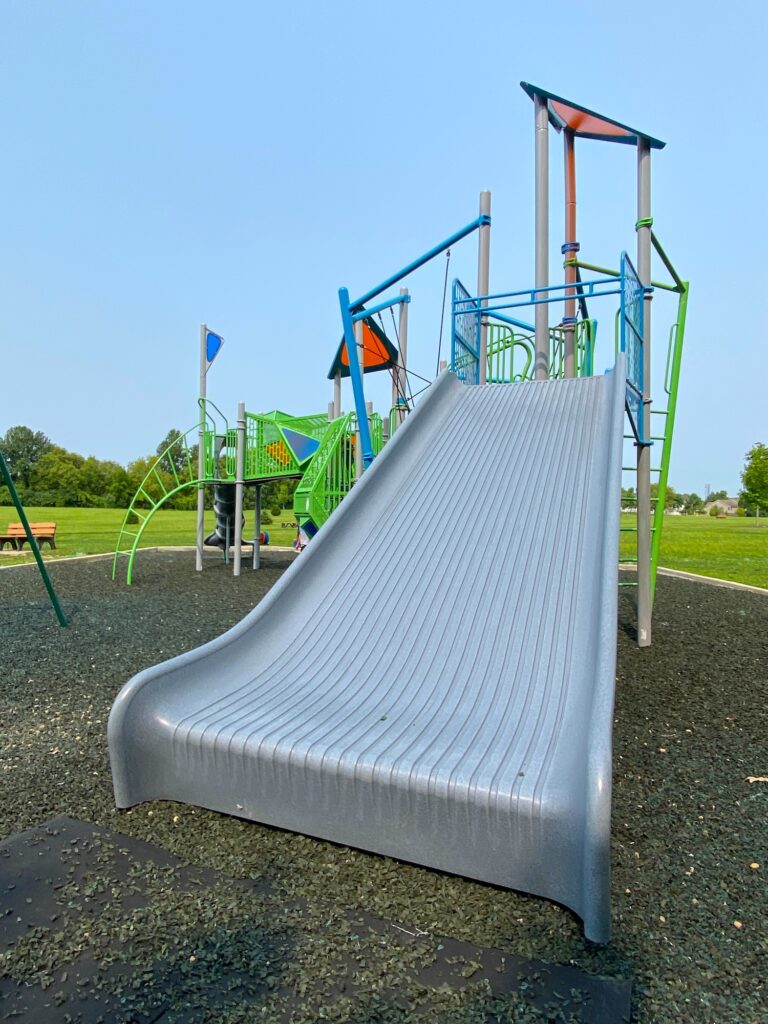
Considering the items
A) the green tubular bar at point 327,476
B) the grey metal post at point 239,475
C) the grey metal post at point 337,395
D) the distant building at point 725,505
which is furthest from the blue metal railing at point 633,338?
the distant building at point 725,505

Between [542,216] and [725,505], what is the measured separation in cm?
10131

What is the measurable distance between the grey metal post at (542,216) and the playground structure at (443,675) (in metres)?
1.31

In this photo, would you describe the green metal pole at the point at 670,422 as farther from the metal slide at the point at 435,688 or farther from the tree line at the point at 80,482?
the tree line at the point at 80,482

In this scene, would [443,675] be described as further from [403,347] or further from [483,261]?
[403,347]

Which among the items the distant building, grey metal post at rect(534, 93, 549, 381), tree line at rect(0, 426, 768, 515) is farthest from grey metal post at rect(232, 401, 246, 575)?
the distant building

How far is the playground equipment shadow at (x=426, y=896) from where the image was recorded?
1.68m

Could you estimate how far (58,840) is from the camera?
2393 millimetres

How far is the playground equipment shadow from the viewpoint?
1.68 m

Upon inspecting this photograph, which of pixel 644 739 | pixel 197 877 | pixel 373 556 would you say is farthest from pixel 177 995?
pixel 644 739

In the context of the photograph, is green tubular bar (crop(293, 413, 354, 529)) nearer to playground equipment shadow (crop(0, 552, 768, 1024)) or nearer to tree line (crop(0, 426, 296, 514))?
playground equipment shadow (crop(0, 552, 768, 1024))

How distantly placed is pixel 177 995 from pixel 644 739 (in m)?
2.60

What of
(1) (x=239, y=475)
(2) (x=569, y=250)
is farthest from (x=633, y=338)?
(1) (x=239, y=475)

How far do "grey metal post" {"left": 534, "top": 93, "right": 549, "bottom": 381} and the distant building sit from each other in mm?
91960

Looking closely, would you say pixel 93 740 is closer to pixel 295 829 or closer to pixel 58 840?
pixel 58 840
